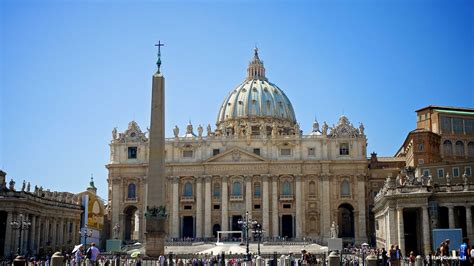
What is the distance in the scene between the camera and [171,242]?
76812mm

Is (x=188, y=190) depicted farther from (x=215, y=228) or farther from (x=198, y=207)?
(x=215, y=228)

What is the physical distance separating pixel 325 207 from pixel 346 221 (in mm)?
10782

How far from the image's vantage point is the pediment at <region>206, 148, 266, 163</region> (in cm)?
8625

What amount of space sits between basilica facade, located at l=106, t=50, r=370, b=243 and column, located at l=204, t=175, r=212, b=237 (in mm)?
135

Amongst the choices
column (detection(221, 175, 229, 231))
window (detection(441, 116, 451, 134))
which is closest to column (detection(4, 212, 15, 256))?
column (detection(221, 175, 229, 231))

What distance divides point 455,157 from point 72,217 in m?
44.8

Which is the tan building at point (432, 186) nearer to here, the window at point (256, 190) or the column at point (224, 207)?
the window at point (256, 190)

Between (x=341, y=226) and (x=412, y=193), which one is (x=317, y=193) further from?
(x=412, y=193)

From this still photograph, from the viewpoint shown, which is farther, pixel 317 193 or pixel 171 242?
pixel 317 193

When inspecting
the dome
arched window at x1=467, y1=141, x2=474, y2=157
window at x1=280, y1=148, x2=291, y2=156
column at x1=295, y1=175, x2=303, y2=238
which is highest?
the dome

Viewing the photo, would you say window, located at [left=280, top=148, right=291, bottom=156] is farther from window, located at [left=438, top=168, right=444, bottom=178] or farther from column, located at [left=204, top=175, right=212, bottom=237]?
window, located at [left=438, top=168, right=444, bottom=178]

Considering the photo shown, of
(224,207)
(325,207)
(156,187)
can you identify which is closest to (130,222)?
(224,207)

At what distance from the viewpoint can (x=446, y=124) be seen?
73875 mm

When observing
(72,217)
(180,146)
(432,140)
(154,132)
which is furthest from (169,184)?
(154,132)
